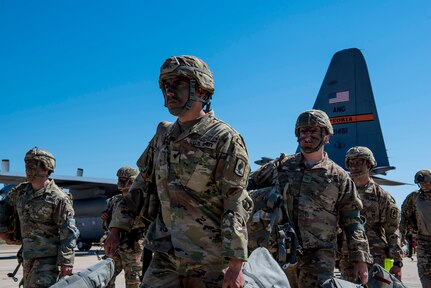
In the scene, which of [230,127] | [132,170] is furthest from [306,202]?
[132,170]

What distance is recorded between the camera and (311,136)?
15.4 feet

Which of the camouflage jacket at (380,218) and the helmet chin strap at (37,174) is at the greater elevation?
the helmet chin strap at (37,174)

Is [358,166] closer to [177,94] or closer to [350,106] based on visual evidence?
[177,94]

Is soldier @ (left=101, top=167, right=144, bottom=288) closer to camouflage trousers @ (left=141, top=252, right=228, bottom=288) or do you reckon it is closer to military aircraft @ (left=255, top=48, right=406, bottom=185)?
camouflage trousers @ (left=141, top=252, right=228, bottom=288)

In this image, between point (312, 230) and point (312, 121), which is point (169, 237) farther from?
point (312, 121)

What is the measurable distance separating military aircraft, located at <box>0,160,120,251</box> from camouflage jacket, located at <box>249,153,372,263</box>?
18.6 meters

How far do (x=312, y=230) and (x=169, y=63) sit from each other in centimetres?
207

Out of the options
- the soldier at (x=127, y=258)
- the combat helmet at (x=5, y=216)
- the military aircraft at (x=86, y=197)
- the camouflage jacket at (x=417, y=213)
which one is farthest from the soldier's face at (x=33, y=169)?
the military aircraft at (x=86, y=197)

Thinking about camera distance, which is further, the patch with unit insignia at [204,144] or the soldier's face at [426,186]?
the soldier's face at [426,186]

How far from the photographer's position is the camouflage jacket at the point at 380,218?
6309mm

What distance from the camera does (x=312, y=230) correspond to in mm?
4465

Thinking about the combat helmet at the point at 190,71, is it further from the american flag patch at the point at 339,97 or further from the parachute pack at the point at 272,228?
the american flag patch at the point at 339,97

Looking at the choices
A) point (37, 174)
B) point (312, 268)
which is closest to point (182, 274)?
point (312, 268)

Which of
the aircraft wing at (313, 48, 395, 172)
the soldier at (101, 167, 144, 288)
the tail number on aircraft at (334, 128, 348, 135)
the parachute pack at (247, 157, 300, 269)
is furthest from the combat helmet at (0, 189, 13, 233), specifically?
the tail number on aircraft at (334, 128, 348, 135)
